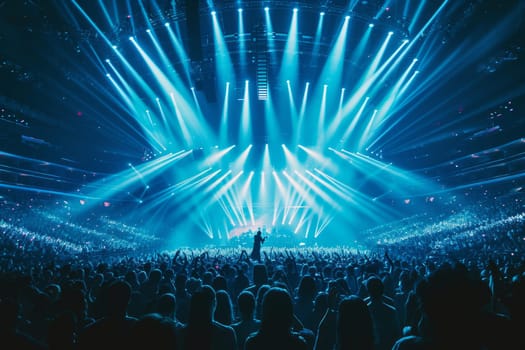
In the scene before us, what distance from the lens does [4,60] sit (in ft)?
58.7

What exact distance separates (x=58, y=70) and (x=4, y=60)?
2727 millimetres

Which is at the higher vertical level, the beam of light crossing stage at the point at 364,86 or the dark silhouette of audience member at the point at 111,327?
the beam of light crossing stage at the point at 364,86

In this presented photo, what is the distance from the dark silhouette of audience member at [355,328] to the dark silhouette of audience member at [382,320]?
144 centimetres

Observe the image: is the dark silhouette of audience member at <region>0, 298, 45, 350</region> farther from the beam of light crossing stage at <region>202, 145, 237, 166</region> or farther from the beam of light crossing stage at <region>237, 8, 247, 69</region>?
the beam of light crossing stage at <region>202, 145, 237, 166</region>

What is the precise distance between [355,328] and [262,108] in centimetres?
2284

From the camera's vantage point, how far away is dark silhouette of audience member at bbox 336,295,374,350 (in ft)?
8.36

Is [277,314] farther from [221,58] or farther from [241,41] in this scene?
[221,58]

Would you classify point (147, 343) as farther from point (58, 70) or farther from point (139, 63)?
point (58, 70)

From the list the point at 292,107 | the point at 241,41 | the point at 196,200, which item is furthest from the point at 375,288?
the point at 196,200

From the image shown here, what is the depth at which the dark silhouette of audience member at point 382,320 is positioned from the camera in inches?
147

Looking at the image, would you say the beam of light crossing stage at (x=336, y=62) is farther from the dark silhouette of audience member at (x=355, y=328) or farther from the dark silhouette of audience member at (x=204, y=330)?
the dark silhouette of audience member at (x=204, y=330)

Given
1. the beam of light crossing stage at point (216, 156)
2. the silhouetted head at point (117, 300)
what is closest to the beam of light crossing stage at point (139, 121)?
the beam of light crossing stage at point (216, 156)

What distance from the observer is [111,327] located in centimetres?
246

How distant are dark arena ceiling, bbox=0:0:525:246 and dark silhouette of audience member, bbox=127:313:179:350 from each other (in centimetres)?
990
